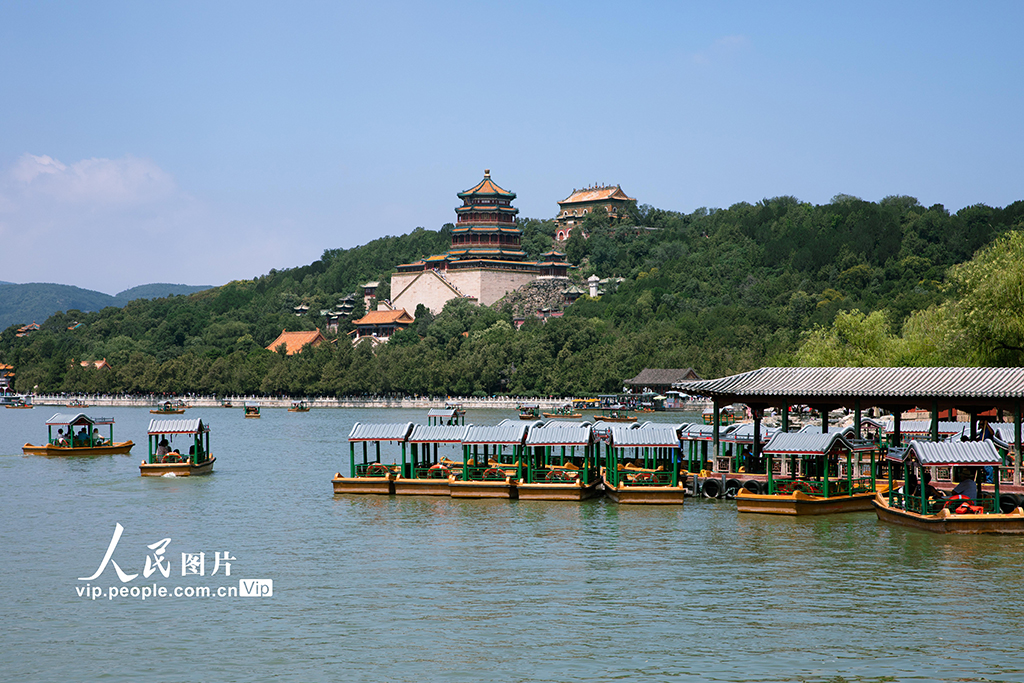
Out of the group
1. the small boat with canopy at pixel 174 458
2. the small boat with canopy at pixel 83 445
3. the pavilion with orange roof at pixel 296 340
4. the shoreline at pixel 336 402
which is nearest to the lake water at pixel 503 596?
the small boat with canopy at pixel 174 458

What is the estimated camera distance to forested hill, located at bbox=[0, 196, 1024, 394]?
126000mm

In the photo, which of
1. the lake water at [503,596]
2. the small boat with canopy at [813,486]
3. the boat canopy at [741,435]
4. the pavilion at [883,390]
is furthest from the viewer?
the boat canopy at [741,435]

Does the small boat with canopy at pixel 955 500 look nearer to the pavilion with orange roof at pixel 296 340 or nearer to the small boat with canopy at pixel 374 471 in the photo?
the small boat with canopy at pixel 374 471

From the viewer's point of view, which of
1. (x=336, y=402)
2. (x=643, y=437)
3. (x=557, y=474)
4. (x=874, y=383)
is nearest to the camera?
(x=874, y=383)

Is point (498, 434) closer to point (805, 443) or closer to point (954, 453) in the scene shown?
point (805, 443)

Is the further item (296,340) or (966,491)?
(296,340)

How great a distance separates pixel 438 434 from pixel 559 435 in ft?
14.0

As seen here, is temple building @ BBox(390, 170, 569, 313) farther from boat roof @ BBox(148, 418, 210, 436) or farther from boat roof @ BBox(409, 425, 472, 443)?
boat roof @ BBox(409, 425, 472, 443)

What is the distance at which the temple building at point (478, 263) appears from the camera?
163 m

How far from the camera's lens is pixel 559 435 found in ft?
130

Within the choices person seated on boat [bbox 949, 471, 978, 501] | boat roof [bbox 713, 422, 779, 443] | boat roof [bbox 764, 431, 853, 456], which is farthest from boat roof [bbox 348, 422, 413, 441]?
person seated on boat [bbox 949, 471, 978, 501]

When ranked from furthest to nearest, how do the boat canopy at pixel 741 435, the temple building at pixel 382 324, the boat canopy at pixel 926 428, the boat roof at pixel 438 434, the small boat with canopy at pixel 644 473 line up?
the temple building at pixel 382 324, the boat canopy at pixel 926 428, the boat canopy at pixel 741 435, the boat roof at pixel 438 434, the small boat with canopy at pixel 644 473

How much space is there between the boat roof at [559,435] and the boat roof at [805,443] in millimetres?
6187

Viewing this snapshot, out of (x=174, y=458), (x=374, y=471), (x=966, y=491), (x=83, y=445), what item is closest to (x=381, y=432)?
(x=374, y=471)
